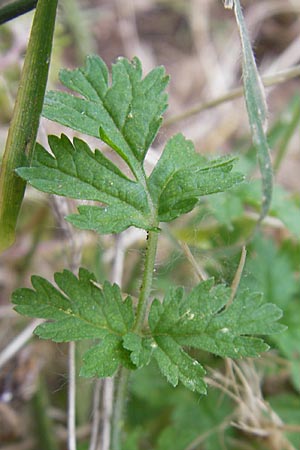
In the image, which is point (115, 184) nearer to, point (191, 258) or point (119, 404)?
point (191, 258)

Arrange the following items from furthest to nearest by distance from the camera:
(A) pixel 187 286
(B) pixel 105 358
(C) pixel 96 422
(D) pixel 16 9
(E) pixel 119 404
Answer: (A) pixel 187 286 → (C) pixel 96 422 → (E) pixel 119 404 → (D) pixel 16 9 → (B) pixel 105 358

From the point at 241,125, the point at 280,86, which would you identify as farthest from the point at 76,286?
the point at 280,86

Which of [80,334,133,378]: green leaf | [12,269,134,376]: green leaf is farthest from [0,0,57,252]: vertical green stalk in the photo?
[80,334,133,378]: green leaf

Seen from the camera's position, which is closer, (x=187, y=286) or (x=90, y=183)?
(x=90, y=183)

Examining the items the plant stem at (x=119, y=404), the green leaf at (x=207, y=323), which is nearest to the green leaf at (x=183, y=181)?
the green leaf at (x=207, y=323)

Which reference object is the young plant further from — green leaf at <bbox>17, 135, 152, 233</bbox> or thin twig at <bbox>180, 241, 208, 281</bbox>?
thin twig at <bbox>180, 241, 208, 281</bbox>

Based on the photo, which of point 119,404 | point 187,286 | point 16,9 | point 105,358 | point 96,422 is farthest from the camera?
point 187,286

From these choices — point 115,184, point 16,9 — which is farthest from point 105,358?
point 16,9

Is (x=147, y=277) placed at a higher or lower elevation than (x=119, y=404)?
higher

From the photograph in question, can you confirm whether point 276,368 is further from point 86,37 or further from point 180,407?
point 86,37
